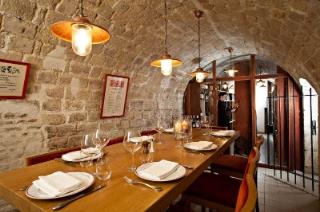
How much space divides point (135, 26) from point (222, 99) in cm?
349

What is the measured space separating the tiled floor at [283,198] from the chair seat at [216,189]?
1307mm

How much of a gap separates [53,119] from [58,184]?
4.69ft

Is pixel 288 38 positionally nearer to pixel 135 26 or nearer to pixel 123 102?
pixel 135 26

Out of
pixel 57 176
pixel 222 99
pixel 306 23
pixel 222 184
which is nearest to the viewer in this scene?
pixel 57 176

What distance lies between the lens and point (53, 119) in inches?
86.0

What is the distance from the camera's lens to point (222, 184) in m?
1.71

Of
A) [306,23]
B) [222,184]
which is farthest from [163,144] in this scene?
[306,23]

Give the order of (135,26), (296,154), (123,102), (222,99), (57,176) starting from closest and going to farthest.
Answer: (57,176) → (135,26) → (123,102) → (296,154) → (222,99)

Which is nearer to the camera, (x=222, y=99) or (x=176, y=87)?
(x=176, y=87)

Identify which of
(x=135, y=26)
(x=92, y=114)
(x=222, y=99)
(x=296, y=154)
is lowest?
(x=296, y=154)

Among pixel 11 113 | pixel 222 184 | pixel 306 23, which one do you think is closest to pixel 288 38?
pixel 306 23

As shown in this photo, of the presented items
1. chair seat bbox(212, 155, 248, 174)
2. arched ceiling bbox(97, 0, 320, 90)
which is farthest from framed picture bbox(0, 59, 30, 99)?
chair seat bbox(212, 155, 248, 174)

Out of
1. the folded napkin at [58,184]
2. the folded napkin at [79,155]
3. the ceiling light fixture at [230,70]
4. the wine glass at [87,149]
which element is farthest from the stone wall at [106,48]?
the folded napkin at [58,184]

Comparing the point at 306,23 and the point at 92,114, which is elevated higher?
the point at 306,23
